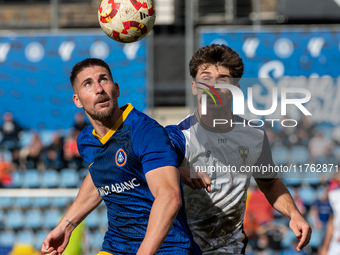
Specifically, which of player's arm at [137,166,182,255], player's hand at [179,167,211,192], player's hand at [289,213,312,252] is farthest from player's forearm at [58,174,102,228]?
player's hand at [289,213,312,252]

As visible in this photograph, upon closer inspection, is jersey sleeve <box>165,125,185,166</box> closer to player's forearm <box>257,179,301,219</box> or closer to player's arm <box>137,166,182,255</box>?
player's arm <box>137,166,182,255</box>

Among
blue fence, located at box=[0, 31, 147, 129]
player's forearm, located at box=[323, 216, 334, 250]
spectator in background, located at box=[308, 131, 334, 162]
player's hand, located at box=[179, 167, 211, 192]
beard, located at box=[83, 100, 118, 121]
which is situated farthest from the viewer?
blue fence, located at box=[0, 31, 147, 129]

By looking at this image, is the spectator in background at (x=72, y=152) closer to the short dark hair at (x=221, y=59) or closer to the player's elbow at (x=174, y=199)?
the short dark hair at (x=221, y=59)

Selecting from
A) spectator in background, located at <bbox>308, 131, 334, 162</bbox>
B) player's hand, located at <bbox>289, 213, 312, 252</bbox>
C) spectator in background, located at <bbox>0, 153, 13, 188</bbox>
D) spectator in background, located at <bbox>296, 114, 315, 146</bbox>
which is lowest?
spectator in background, located at <bbox>0, 153, 13, 188</bbox>

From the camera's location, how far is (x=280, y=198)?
3355 millimetres

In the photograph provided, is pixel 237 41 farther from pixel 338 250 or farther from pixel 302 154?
pixel 338 250

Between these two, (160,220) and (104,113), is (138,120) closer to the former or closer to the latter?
(104,113)

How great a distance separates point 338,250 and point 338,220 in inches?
20.4

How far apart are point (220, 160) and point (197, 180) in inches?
24.1

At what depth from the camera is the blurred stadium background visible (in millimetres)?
9055

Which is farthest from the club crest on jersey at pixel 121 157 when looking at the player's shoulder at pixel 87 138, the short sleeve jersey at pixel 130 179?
the player's shoulder at pixel 87 138

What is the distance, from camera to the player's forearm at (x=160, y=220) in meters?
2.25

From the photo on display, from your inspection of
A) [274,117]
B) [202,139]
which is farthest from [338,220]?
[202,139]

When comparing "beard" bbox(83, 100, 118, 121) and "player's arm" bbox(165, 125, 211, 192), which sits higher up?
"beard" bbox(83, 100, 118, 121)
